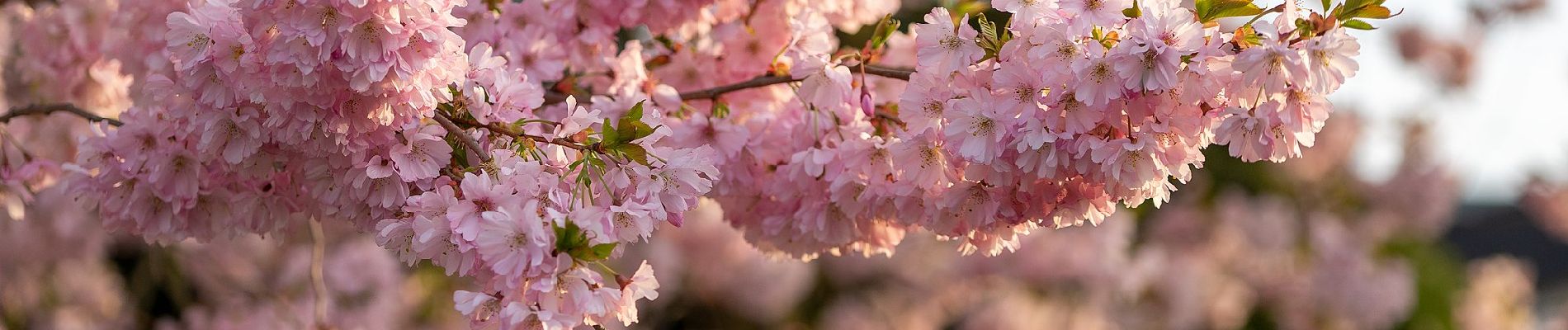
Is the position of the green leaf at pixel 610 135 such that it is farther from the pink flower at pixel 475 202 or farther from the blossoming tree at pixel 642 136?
the pink flower at pixel 475 202

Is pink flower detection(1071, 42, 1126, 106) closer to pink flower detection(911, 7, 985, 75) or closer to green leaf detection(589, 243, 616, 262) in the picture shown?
pink flower detection(911, 7, 985, 75)

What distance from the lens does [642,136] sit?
1184 millimetres

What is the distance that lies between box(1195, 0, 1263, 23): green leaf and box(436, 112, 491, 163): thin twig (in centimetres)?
70

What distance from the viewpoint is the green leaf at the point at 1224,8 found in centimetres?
117

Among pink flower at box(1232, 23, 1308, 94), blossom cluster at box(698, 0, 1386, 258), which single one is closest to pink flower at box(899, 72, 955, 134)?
blossom cluster at box(698, 0, 1386, 258)

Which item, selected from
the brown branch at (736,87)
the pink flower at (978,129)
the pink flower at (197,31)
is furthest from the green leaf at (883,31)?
the pink flower at (197,31)

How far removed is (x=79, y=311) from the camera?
12.5 feet

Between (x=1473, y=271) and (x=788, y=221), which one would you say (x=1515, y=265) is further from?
(x=788, y=221)

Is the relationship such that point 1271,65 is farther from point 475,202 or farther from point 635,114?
point 475,202

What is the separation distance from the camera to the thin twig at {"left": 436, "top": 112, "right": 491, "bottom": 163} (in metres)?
1.25

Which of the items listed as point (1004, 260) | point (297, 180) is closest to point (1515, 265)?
point (1004, 260)

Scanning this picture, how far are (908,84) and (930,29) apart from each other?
7 cm

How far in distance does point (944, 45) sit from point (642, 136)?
0.34 meters

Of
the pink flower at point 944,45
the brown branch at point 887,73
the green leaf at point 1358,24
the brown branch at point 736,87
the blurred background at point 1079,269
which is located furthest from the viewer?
the blurred background at point 1079,269
